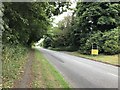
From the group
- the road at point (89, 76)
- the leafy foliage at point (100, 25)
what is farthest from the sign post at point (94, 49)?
the road at point (89, 76)

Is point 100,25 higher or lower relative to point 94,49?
higher

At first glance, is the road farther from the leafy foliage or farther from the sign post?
the leafy foliage

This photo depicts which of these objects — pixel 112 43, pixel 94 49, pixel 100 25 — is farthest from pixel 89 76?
pixel 100 25

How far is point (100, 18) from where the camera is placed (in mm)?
47875

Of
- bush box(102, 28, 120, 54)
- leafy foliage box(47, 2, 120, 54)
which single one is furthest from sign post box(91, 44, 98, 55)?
bush box(102, 28, 120, 54)

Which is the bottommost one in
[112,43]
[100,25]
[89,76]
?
[89,76]

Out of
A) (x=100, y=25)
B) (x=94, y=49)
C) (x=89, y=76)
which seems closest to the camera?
(x=89, y=76)

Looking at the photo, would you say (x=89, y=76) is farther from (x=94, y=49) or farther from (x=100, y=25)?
(x=100, y=25)

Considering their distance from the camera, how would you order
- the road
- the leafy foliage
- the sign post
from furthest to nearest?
1. the leafy foliage
2. the sign post
3. the road

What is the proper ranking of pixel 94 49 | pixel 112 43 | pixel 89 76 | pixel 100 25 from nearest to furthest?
1. pixel 89 76
2. pixel 112 43
3. pixel 94 49
4. pixel 100 25

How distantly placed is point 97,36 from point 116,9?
7.11 m

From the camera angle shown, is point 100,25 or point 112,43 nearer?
point 112,43

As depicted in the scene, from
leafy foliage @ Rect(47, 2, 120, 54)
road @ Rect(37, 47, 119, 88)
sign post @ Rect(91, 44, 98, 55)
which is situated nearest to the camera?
road @ Rect(37, 47, 119, 88)

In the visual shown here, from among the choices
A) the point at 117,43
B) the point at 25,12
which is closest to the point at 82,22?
the point at 117,43
